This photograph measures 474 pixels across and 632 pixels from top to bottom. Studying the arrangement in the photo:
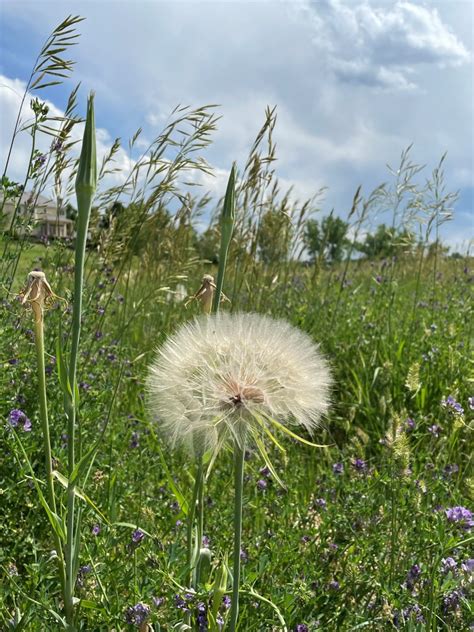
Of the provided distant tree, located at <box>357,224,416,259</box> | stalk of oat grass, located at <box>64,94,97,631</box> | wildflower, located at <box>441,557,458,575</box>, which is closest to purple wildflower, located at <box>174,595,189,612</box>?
stalk of oat grass, located at <box>64,94,97,631</box>

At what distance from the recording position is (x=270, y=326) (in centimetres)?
162

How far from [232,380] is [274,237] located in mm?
3392

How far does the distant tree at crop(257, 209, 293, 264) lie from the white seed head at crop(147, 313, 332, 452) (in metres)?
2.98

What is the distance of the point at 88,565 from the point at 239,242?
260 cm

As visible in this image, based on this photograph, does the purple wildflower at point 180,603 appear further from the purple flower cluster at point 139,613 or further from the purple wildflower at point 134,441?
the purple wildflower at point 134,441

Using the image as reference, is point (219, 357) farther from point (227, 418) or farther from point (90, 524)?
point (90, 524)

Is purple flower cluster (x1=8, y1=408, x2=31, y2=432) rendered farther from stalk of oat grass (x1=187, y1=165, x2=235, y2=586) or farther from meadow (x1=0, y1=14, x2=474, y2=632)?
stalk of oat grass (x1=187, y1=165, x2=235, y2=586)

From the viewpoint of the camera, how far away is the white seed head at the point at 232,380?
1.37 m

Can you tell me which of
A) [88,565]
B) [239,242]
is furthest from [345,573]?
[239,242]

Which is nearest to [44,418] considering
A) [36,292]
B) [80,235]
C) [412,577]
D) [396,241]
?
[36,292]

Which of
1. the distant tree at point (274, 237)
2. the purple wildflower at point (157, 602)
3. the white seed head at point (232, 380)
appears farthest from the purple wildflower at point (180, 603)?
the distant tree at point (274, 237)

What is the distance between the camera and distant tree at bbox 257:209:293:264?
4.59 m

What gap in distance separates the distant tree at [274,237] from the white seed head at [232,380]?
298 cm

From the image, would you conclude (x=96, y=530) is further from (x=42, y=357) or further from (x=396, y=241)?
A: (x=396, y=241)
